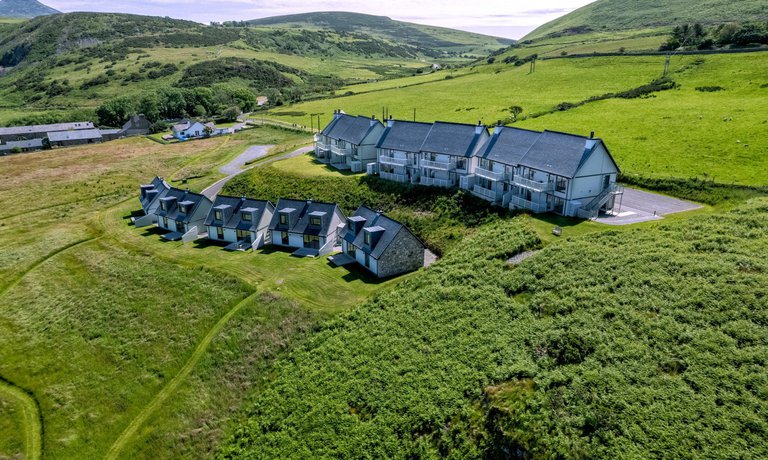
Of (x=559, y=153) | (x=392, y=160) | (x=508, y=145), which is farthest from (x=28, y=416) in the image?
(x=559, y=153)

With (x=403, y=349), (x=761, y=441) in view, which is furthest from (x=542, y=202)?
(x=761, y=441)

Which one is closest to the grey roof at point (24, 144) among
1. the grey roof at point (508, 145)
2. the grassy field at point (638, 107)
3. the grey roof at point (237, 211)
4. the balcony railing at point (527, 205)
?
the grassy field at point (638, 107)

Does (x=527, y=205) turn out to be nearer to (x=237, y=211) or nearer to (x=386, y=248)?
(x=386, y=248)

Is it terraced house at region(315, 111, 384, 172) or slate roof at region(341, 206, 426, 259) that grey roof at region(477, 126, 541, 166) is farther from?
terraced house at region(315, 111, 384, 172)

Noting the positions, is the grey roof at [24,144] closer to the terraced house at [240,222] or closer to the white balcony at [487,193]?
the terraced house at [240,222]

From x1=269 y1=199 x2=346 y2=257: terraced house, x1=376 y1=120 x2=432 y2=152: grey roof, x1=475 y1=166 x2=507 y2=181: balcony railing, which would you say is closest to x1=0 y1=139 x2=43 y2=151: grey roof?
x1=269 y1=199 x2=346 y2=257: terraced house
